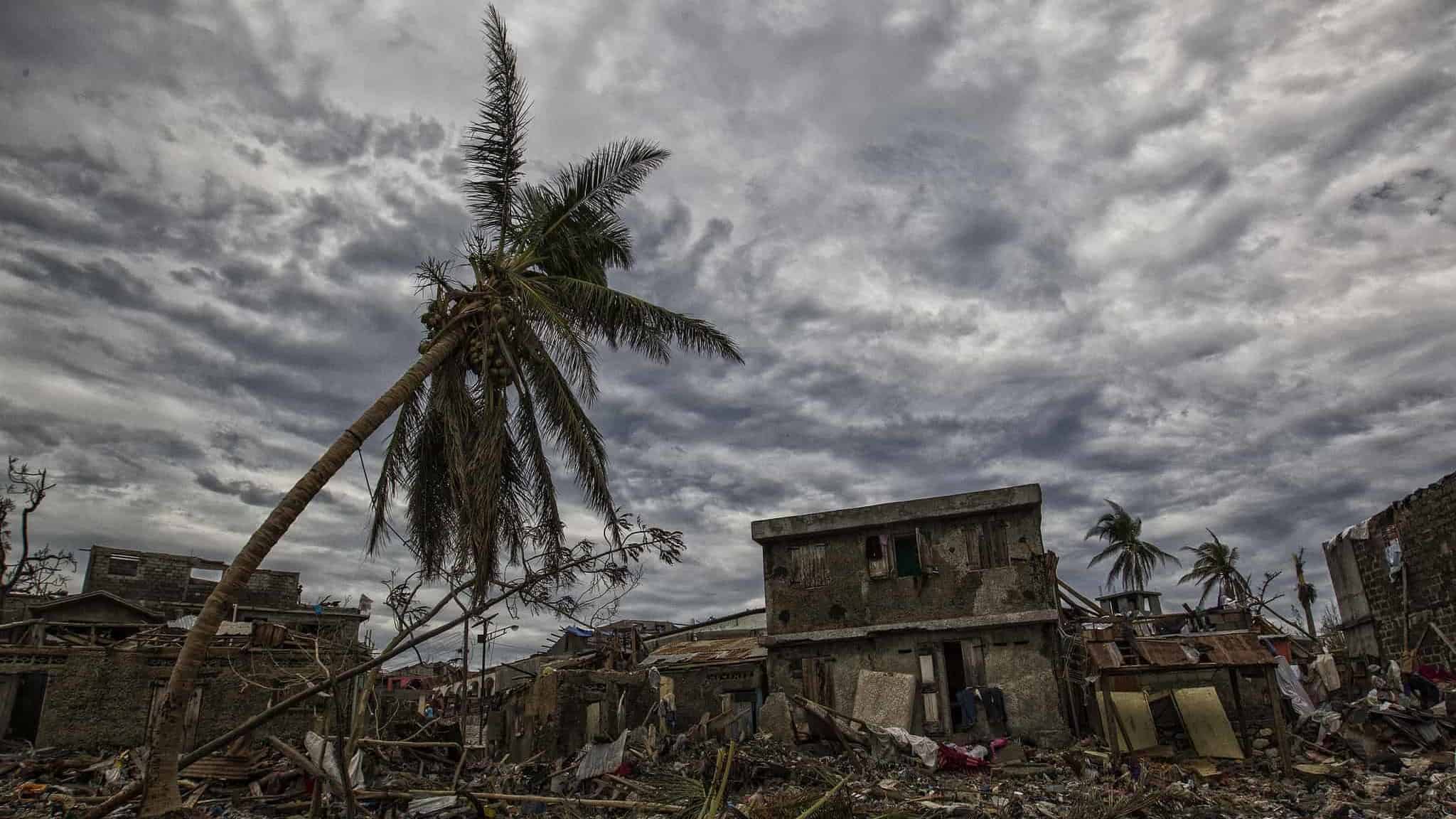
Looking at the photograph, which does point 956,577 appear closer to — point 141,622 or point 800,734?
point 800,734

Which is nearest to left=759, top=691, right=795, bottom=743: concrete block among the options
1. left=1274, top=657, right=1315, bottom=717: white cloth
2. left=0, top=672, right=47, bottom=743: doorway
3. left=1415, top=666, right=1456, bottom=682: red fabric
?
left=1274, top=657, right=1315, bottom=717: white cloth

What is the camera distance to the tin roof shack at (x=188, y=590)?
1074 inches

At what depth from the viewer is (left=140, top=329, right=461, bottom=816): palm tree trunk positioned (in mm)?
8156

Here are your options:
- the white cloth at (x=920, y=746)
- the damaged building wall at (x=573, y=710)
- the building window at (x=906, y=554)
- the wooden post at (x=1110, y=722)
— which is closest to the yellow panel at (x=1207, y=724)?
the wooden post at (x=1110, y=722)

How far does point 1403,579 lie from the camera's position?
1641 cm

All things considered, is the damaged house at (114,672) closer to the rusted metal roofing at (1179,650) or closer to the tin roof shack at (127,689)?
the tin roof shack at (127,689)

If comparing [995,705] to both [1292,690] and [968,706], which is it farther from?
[1292,690]

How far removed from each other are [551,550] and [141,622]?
66.4 feet

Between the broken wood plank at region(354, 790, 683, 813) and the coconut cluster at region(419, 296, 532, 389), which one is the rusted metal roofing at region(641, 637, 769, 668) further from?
the coconut cluster at region(419, 296, 532, 389)

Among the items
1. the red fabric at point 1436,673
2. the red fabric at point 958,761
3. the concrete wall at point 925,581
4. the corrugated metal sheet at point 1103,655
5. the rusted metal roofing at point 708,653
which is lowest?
the red fabric at point 958,761

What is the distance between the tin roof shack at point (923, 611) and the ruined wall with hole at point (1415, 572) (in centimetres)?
635

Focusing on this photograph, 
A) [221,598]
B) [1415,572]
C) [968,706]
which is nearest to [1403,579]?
[1415,572]

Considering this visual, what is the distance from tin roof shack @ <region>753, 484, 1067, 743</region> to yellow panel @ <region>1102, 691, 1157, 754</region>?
116 centimetres

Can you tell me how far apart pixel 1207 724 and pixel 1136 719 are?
1190 millimetres
